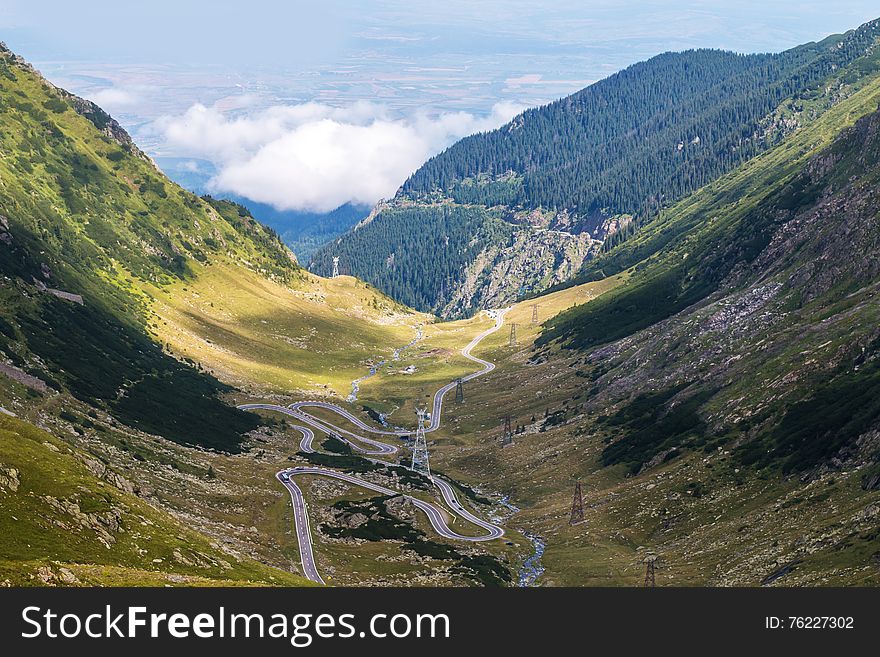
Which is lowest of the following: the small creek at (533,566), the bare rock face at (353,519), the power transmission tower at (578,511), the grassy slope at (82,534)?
the grassy slope at (82,534)

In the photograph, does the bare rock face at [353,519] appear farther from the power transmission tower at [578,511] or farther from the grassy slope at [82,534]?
the power transmission tower at [578,511]

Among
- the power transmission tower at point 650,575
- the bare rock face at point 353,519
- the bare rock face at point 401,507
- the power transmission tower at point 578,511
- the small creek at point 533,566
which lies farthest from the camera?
the power transmission tower at point 578,511

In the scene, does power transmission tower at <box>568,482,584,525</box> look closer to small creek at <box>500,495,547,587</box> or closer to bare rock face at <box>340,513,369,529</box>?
small creek at <box>500,495,547,587</box>

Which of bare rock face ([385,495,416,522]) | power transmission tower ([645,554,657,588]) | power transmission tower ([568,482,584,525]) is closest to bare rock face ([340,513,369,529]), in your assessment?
bare rock face ([385,495,416,522])

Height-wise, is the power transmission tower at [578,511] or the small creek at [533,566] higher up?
the power transmission tower at [578,511]

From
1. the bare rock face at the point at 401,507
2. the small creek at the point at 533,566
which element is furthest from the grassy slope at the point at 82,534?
the bare rock face at the point at 401,507

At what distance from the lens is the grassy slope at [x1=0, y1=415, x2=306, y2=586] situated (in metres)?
83.7

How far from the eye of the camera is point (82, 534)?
94.2 meters

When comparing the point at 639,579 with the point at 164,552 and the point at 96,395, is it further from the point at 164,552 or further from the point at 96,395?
the point at 96,395

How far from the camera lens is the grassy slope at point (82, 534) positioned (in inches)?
3295

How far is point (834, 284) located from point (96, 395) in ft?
479

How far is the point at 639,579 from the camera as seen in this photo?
5012 inches

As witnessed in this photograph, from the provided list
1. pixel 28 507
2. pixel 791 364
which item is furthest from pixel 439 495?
pixel 28 507
